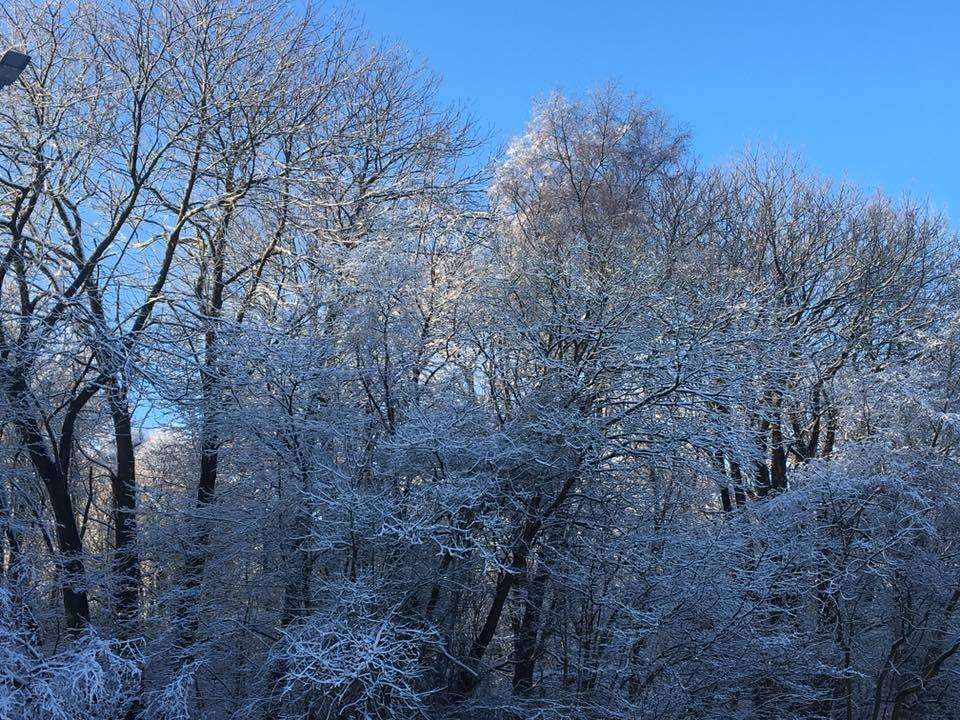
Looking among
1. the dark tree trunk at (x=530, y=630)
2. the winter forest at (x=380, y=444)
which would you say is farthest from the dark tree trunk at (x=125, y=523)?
the dark tree trunk at (x=530, y=630)

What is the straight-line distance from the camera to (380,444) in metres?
9.80

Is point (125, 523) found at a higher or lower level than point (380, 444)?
lower

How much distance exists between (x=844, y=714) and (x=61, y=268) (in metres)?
11.6

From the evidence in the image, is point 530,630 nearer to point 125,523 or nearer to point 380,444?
point 380,444

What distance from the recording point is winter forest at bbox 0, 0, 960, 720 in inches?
365

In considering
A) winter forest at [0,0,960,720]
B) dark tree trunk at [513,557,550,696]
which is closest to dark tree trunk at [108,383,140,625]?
winter forest at [0,0,960,720]

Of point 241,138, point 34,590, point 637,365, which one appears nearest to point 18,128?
point 241,138

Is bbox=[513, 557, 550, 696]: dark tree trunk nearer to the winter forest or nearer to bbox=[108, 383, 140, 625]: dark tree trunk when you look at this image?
the winter forest

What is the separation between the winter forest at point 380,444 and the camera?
9.27 meters

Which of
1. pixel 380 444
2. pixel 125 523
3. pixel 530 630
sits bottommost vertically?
pixel 530 630

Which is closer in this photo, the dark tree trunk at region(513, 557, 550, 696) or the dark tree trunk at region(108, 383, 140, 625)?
the dark tree trunk at region(513, 557, 550, 696)

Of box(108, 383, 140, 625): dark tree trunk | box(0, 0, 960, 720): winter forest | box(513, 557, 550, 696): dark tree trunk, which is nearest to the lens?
box(0, 0, 960, 720): winter forest

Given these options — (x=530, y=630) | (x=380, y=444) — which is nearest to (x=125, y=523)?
(x=380, y=444)

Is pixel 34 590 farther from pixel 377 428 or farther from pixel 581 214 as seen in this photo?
pixel 581 214
